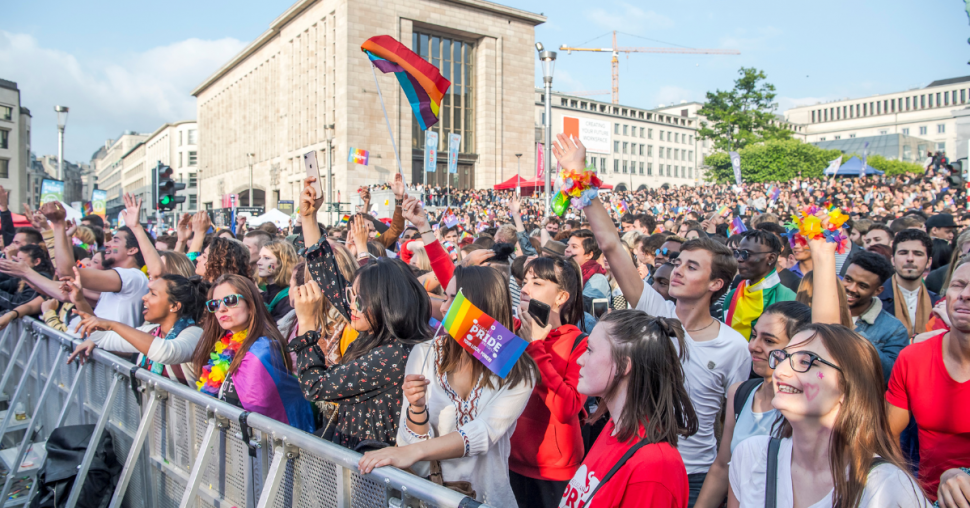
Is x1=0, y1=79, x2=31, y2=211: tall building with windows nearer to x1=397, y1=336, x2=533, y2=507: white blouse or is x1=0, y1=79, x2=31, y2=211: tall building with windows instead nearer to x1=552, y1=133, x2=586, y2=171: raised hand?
x1=552, y1=133, x2=586, y2=171: raised hand

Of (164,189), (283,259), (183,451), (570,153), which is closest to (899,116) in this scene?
(164,189)

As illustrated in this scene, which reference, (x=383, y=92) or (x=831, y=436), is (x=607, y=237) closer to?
(x=831, y=436)

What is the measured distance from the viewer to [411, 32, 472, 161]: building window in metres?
44.0

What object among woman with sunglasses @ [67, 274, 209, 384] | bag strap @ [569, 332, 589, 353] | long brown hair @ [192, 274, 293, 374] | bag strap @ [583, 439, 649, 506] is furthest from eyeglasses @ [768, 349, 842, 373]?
woman with sunglasses @ [67, 274, 209, 384]

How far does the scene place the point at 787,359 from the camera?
193 cm

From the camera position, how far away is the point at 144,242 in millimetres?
5539

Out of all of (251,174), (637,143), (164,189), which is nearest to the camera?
(164,189)

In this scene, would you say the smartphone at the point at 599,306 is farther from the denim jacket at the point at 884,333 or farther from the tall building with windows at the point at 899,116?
the tall building with windows at the point at 899,116

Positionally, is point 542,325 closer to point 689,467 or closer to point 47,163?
point 689,467

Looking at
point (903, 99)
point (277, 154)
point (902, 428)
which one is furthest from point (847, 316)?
point (903, 99)

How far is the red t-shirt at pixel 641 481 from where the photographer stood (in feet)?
6.37

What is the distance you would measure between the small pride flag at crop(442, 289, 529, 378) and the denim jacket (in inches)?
84.7

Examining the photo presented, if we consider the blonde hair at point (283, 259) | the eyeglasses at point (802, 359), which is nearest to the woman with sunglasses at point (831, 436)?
Result: the eyeglasses at point (802, 359)

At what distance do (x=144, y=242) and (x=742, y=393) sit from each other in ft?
17.3
